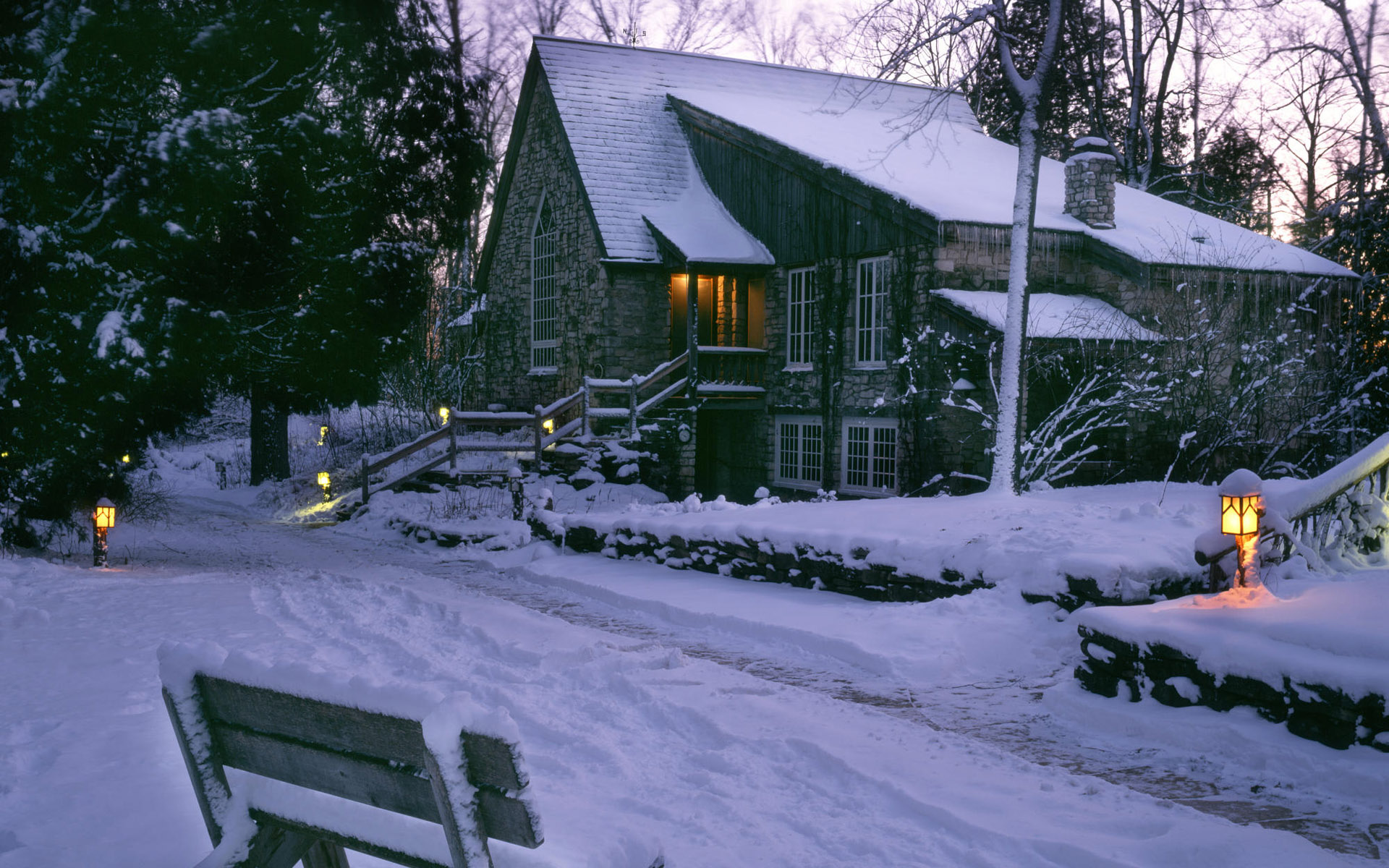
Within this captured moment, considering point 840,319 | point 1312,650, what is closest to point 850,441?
point 840,319

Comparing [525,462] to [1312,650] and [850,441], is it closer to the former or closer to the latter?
[850,441]

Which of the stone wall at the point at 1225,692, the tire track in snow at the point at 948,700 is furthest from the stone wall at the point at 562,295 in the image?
the stone wall at the point at 1225,692

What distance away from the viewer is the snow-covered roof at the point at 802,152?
18.2 metres

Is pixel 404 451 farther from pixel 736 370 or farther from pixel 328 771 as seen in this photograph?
pixel 328 771

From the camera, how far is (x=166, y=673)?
3.04 metres

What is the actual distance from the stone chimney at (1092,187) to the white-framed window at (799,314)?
4780 millimetres

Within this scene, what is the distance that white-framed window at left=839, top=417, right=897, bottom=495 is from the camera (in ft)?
59.3

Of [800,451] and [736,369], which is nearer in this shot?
[800,451]

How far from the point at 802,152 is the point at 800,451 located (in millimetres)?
5554

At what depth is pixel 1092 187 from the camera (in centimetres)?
1833

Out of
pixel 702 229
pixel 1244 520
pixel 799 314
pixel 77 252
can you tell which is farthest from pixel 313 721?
pixel 702 229

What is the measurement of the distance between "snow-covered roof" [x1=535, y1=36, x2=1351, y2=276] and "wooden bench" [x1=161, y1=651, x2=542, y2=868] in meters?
14.6

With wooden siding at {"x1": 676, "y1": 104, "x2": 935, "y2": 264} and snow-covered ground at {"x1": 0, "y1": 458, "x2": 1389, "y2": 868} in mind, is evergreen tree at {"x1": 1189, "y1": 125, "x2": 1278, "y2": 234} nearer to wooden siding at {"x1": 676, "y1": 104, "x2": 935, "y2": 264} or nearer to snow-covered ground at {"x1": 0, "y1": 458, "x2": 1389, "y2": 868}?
wooden siding at {"x1": 676, "y1": 104, "x2": 935, "y2": 264}

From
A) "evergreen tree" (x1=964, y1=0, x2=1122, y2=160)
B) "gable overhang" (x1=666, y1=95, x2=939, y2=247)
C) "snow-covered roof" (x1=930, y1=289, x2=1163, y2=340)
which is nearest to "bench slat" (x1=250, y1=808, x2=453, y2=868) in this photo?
"snow-covered roof" (x1=930, y1=289, x2=1163, y2=340)
